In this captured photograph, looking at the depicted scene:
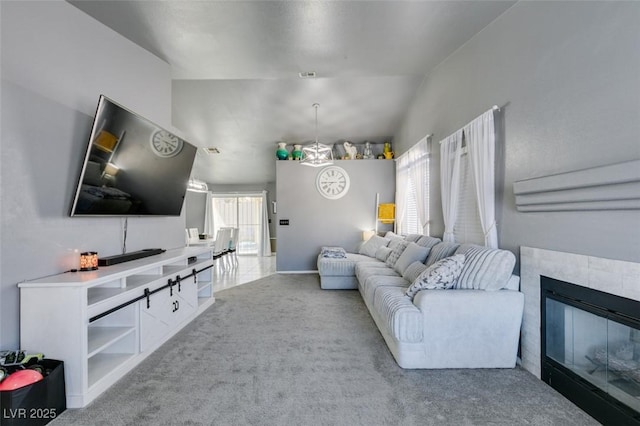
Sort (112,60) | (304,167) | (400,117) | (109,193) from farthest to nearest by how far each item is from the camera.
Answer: (304,167) < (400,117) < (112,60) < (109,193)

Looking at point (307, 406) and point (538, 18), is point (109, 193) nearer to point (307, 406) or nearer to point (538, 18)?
point (307, 406)

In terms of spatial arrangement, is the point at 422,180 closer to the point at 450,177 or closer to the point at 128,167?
the point at 450,177

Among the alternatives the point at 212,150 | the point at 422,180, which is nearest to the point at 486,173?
the point at 422,180

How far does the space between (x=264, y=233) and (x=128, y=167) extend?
253 inches

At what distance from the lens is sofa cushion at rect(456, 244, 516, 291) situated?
7.45 ft

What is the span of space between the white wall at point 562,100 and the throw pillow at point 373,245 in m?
2.65

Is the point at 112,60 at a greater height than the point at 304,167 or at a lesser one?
greater

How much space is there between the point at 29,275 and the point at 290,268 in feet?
14.7

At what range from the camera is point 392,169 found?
612cm

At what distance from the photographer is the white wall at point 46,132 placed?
181cm

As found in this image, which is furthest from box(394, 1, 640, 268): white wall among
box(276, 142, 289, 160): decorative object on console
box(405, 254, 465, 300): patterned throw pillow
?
box(276, 142, 289, 160): decorative object on console

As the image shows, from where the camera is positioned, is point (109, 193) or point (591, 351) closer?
point (591, 351)

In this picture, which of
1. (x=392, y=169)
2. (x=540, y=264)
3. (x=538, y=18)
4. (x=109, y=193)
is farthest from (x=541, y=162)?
(x=392, y=169)

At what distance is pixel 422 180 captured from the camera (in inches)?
173
